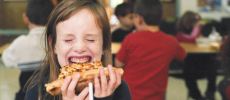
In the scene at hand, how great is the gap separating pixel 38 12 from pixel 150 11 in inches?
30.9

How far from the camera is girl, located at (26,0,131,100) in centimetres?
90

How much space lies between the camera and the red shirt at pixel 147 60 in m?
1.99

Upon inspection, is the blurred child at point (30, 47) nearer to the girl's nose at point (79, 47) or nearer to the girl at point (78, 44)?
the girl at point (78, 44)

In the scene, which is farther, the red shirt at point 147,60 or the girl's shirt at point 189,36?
the girl's shirt at point 189,36

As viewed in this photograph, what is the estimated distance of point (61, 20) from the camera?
41.1 inches

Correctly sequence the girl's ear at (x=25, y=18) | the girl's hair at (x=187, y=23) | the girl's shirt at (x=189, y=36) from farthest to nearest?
the girl's hair at (x=187, y=23), the girl's shirt at (x=189, y=36), the girl's ear at (x=25, y=18)

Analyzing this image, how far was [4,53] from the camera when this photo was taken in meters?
2.00

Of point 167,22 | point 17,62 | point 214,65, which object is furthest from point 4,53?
point 167,22

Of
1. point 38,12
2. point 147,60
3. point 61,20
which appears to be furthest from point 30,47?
point 61,20

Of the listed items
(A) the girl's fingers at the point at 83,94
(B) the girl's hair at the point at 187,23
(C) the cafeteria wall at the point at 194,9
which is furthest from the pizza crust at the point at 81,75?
(C) the cafeteria wall at the point at 194,9

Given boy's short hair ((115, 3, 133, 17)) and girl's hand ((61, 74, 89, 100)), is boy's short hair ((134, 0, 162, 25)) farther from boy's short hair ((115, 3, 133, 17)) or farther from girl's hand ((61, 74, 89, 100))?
girl's hand ((61, 74, 89, 100))

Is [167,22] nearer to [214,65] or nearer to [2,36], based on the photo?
[214,65]

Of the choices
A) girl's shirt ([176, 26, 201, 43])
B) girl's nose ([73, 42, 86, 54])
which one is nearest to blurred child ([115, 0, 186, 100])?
girl's nose ([73, 42, 86, 54])

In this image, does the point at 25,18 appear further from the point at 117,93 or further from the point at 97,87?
the point at 97,87
